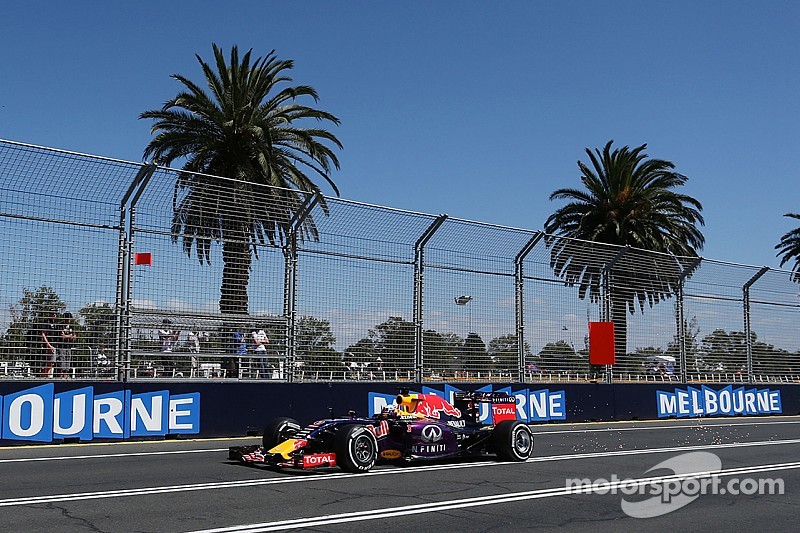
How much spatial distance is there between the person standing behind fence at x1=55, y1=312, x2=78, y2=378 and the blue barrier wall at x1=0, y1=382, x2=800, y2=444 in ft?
0.95

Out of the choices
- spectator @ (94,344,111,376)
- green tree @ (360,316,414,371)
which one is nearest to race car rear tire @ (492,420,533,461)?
green tree @ (360,316,414,371)

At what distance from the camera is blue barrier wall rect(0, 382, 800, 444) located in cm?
1381

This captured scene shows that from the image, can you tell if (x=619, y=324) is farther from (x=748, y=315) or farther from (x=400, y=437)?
(x=400, y=437)

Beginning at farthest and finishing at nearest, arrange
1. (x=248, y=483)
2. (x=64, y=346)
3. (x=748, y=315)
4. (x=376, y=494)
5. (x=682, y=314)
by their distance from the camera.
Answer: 1. (x=748, y=315)
2. (x=682, y=314)
3. (x=64, y=346)
4. (x=248, y=483)
5. (x=376, y=494)

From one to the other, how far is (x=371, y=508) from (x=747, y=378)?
21726 mm

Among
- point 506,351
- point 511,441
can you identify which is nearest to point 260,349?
point 511,441

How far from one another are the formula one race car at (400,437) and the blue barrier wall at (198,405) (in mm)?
3668

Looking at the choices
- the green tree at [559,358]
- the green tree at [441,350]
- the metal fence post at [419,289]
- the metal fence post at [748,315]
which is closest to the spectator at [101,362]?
the metal fence post at [419,289]

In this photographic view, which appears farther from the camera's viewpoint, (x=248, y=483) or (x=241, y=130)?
(x=241, y=130)

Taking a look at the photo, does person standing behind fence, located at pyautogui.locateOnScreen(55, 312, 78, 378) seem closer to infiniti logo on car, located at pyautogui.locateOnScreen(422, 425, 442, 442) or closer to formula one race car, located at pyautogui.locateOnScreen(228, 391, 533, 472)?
formula one race car, located at pyautogui.locateOnScreen(228, 391, 533, 472)

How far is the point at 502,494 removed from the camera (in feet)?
31.1

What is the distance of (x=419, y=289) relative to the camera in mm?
19172

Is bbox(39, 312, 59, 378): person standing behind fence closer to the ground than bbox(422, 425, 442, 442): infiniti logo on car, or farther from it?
farther from it

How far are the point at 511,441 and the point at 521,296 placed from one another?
8690 millimetres
